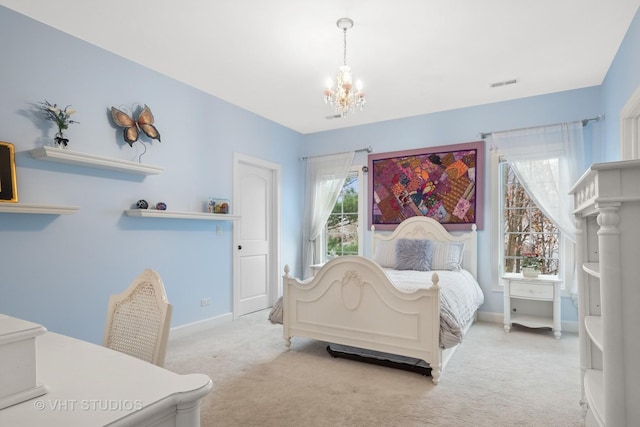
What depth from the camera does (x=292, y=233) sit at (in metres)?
5.46

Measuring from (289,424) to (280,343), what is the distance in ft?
4.74

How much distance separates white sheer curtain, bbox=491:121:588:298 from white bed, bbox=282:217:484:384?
52.7 inches

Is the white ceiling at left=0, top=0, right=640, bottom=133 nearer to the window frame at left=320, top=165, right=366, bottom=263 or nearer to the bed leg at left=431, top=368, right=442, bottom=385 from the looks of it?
the window frame at left=320, top=165, right=366, bottom=263

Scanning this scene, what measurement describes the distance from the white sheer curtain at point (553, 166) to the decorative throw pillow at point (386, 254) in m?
1.69

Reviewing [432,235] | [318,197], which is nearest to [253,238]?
[318,197]

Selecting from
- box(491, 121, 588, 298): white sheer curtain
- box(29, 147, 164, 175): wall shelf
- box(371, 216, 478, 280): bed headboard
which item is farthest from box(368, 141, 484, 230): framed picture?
box(29, 147, 164, 175): wall shelf

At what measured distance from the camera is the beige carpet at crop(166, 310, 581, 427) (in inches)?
83.6

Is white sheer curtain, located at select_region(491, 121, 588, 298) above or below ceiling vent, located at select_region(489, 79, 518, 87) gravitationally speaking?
below

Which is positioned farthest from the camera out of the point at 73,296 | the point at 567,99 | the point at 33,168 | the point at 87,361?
the point at 567,99

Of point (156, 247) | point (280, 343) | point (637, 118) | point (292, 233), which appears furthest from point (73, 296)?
point (637, 118)

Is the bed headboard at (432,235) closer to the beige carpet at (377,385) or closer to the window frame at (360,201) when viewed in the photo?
the window frame at (360,201)

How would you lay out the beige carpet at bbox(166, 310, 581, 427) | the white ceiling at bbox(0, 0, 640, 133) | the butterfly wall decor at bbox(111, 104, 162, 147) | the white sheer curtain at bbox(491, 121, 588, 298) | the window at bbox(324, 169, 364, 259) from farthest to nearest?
the window at bbox(324, 169, 364, 259) → the white sheer curtain at bbox(491, 121, 588, 298) → the butterfly wall decor at bbox(111, 104, 162, 147) → the white ceiling at bbox(0, 0, 640, 133) → the beige carpet at bbox(166, 310, 581, 427)

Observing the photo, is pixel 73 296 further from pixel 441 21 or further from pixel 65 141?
pixel 441 21

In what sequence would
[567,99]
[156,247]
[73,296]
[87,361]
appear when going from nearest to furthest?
[87,361], [73,296], [156,247], [567,99]
